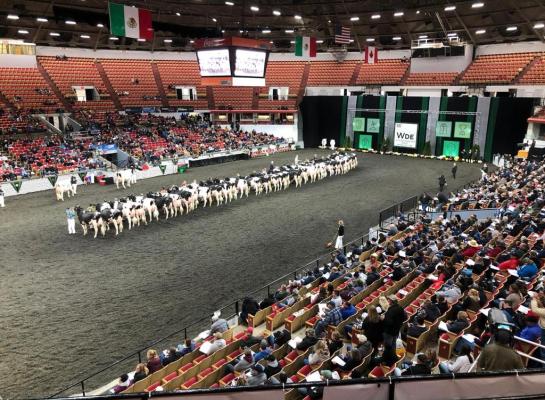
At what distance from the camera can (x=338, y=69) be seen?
49.6 m

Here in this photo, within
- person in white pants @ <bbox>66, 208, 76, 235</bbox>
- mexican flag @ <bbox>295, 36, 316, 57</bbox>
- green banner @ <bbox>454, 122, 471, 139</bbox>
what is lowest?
person in white pants @ <bbox>66, 208, 76, 235</bbox>

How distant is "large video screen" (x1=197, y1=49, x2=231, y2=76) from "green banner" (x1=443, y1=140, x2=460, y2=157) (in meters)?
24.3

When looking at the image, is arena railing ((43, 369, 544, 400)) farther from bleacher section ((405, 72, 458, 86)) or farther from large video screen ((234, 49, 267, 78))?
bleacher section ((405, 72, 458, 86))

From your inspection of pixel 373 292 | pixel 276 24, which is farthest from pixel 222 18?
pixel 373 292

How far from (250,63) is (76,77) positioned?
2504 centimetres

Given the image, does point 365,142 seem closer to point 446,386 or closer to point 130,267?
point 130,267

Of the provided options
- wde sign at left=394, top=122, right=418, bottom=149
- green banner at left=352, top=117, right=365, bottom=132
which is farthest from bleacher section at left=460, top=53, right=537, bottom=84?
green banner at left=352, top=117, right=365, bottom=132

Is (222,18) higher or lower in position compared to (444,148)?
higher

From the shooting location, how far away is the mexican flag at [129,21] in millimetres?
20519

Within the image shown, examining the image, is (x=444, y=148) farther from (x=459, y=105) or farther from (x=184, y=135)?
(x=184, y=135)

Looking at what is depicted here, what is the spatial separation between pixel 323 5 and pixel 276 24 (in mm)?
6300

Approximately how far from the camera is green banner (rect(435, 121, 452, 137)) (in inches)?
1548

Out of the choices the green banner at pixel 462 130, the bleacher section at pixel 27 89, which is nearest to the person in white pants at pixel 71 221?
the bleacher section at pixel 27 89

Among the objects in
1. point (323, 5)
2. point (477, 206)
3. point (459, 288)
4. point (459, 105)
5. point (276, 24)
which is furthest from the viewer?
point (276, 24)
